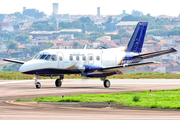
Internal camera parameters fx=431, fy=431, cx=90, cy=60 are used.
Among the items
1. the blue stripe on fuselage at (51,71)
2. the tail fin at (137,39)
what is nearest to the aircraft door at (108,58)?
the tail fin at (137,39)

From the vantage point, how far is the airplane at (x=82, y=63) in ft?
127

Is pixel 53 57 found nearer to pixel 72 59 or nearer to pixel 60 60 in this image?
pixel 60 60

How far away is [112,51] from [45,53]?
7257mm

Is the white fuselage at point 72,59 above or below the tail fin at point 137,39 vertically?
below

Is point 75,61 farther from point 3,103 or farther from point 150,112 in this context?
point 150,112

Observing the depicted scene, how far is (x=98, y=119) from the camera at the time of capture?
746 inches

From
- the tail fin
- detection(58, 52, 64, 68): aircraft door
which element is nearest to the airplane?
detection(58, 52, 64, 68): aircraft door

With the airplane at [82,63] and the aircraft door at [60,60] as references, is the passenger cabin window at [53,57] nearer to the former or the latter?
the airplane at [82,63]

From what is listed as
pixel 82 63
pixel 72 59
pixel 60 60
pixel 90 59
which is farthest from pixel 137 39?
pixel 60 60

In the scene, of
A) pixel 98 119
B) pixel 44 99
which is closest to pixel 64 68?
pixel 44 99

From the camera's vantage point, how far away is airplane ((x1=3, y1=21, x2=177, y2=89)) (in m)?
38.8

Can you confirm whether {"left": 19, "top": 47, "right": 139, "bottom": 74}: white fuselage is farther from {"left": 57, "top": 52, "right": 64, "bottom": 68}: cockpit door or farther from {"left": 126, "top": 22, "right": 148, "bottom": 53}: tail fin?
{"left": 126, "top": 22, "right": 148, "bottom": 53}: tail fin

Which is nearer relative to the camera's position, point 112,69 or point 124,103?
point 124,103

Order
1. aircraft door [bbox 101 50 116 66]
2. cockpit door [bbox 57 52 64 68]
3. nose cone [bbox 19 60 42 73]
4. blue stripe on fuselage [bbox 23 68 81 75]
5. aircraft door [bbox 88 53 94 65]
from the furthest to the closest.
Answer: aircraft door [bbox 101 50 116 66] < aircraft door [bbox 88 53 94 65] < cockpit door [bbox 57 52 64 68] < blue stripe on fuselage [bbox 23 68 81 75] < nose cone [bbox 19 60 42 73]
